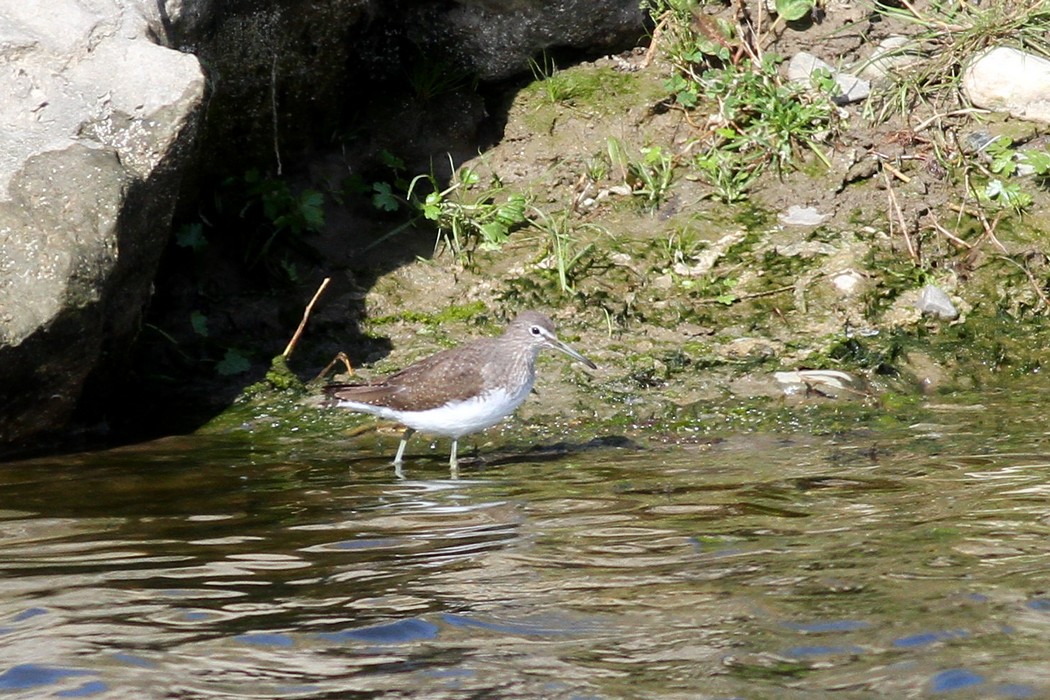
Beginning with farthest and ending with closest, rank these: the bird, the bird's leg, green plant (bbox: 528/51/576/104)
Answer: green plant (bbox: 528/51/576/104)
the bird
the bird's leg

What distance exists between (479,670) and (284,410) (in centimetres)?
437

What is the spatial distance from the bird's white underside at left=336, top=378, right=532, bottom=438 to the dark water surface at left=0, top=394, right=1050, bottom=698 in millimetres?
252

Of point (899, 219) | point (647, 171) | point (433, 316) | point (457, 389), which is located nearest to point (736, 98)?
point (647, 171)

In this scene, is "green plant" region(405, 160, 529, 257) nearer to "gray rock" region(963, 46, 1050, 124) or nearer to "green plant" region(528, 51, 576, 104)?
"green plant" region(528, 51, 576, 104)

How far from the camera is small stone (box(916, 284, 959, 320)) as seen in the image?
8.72 meters

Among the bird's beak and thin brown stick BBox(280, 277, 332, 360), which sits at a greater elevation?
thin brown stick BBox(280, 277, 332, 360)

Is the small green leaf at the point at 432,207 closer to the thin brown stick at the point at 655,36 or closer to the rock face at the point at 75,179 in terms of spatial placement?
the thin brown stick at the point at 655,36

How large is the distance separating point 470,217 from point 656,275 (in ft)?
4.46

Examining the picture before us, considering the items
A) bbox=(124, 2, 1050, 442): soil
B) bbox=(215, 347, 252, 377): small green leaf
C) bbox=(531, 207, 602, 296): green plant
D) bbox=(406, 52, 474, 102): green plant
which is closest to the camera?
bbox=(124, 2, 1050, 442): soil

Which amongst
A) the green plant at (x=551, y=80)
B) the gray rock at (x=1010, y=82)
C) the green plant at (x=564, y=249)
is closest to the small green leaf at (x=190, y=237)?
the green plant at (x=564, y=249)

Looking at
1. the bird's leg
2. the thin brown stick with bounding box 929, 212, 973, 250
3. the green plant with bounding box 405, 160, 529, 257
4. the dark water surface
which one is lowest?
the dark water surface

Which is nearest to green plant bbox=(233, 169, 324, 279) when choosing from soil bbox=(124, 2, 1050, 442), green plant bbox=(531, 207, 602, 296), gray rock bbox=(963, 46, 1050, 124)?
soil bbox=(124, 2, 1050, 442)

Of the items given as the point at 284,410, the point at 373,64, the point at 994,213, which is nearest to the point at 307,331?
the point at 284,410

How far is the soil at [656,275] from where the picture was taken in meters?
8.45
